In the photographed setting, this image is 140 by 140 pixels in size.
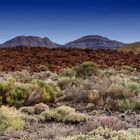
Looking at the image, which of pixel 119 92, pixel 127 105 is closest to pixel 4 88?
pixel 119 92

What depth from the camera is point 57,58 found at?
34.5m

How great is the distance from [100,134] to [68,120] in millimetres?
3120

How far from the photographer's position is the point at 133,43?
5619 centimetres

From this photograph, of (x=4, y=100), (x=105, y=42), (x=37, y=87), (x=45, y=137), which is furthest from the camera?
(x=105, y=42)

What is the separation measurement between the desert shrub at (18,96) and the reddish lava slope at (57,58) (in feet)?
44.1

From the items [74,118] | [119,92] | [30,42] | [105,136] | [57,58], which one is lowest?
[74,118]

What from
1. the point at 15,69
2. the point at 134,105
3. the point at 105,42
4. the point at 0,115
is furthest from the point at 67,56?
the point at 105,42

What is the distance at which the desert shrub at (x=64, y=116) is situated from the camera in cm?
1091

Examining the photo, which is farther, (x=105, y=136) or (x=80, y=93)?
(x=80, y=93)

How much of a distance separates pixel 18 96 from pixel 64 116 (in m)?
3.79

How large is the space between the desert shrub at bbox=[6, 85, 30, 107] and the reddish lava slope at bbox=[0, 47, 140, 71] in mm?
13446

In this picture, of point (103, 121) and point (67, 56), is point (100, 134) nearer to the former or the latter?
point (103, 121)

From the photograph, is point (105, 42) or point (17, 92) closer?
point (17, 92)

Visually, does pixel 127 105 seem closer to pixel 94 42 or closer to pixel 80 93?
pixel 80 93
